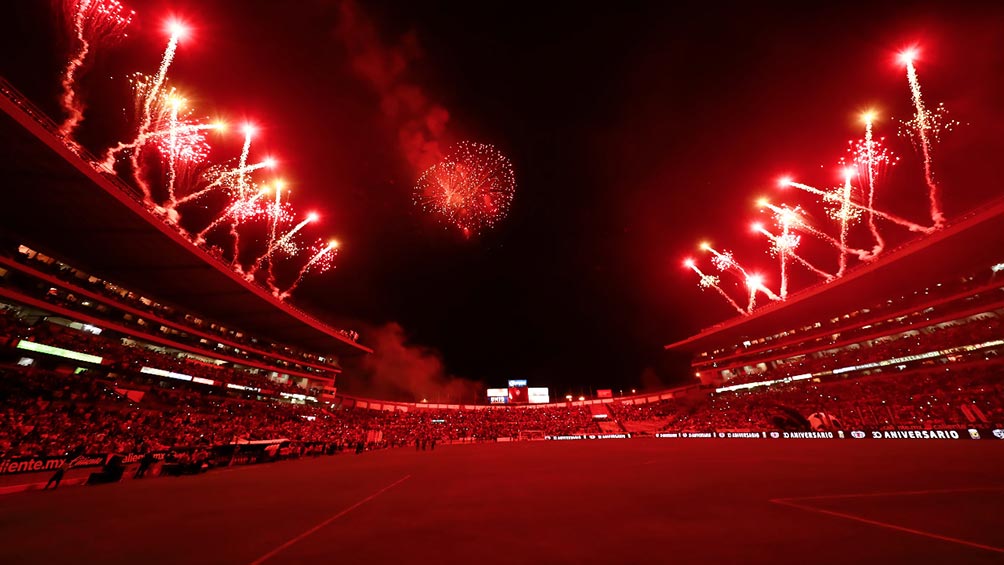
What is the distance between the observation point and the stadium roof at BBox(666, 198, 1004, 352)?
37.1 m

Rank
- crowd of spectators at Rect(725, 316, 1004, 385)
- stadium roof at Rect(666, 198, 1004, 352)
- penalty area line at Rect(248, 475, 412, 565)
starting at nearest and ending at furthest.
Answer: penalty area line at Rect(248, 475, 412, 565)
stadium roof at Rect(666, 198, 1004, 352)
crowd of spectators at Rect(725, 316, 1004, 385)

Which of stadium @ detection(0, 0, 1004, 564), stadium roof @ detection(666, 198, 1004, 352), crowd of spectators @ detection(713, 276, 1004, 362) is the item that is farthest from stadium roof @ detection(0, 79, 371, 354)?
crowd of spectators @ detection(713, 276, 1004, 362)

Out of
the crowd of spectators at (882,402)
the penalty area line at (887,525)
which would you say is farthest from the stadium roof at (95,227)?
the crowd of spectators at (882,402)

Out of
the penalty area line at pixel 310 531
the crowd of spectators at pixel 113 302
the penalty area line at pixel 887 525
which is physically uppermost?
the crowd of spectators at pixel 113 302

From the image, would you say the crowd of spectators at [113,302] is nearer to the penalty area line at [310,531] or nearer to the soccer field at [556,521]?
the soccer field at [556,521]

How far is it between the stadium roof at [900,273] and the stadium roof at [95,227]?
241ft

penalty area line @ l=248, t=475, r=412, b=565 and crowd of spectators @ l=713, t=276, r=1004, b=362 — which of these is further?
crowd of spectators @ l=713, t=276, r=1004, b=362

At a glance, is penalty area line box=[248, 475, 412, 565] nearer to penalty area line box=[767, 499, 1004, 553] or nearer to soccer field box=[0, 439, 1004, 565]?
soccer field box=[0, 439, 1004, 565]

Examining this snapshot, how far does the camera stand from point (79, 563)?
603 cm

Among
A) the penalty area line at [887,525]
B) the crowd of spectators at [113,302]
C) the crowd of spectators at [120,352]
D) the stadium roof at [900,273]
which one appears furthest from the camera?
the stadium roof at [900,273]

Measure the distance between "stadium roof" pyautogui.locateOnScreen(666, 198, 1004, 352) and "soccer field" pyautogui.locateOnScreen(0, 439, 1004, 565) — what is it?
39.3m

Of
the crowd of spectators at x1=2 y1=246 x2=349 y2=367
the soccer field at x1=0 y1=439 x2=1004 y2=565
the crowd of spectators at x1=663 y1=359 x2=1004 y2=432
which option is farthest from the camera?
the crowd of spectators at x1=663 y1=359 x2=1004 y2=432

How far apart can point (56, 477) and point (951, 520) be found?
28.5 meters

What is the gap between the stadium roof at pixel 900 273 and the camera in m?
37.1
